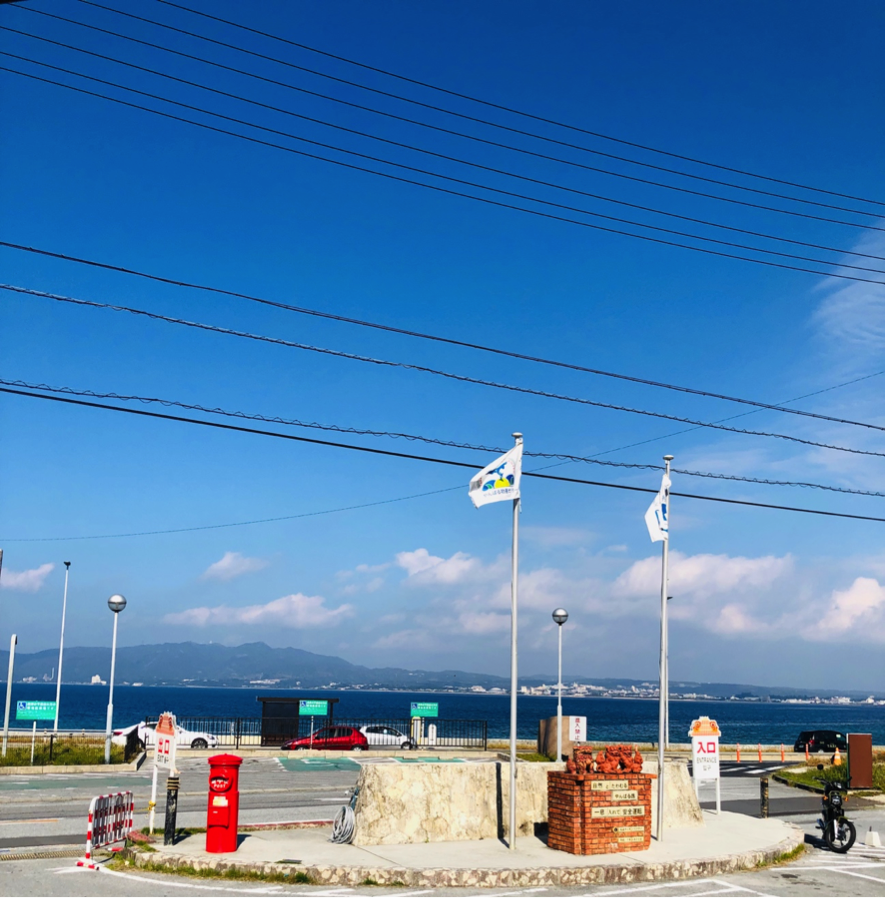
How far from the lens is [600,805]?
1462 centimetres

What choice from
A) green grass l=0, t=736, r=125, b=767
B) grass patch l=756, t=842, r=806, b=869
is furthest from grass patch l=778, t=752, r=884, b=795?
green grass l=0, t=736, r=125, b=767

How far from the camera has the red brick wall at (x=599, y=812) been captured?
14.5m

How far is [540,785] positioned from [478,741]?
26.3 metres

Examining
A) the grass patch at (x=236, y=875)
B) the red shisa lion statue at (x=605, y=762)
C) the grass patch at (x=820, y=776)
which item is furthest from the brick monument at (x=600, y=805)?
the grass patch at (x=820, y=776)

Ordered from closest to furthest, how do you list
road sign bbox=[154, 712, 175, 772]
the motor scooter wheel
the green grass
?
road sign bbox=[154, 712, 175, 772], the motor scooter wheel, the green grass

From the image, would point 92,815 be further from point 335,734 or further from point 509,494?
point 335,734

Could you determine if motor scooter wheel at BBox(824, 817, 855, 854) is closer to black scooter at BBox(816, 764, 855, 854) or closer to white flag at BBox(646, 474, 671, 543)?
black scooter at BBox(816, 764, 855, 854)

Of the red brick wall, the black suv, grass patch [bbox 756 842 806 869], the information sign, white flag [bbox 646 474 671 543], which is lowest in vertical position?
the black suv

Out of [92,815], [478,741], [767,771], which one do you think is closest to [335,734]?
[478,741]

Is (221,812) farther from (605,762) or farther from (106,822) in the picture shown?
(605,762)

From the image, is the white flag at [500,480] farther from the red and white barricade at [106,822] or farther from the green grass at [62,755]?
the green grass at [62,755]

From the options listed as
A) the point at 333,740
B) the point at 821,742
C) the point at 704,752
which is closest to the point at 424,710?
the point at 333,740

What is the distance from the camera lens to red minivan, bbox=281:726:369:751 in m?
37.0

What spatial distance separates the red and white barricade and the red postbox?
159 cm
